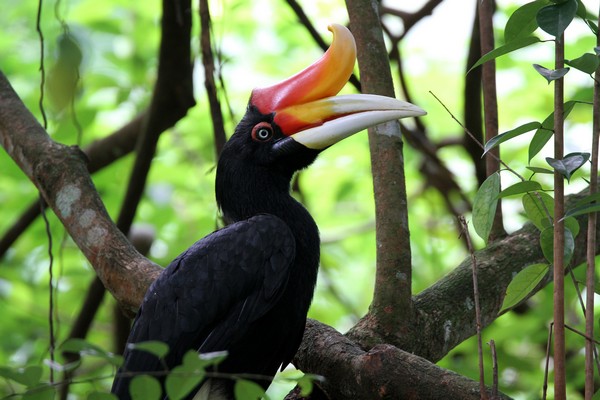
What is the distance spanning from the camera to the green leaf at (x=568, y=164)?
2.02 m

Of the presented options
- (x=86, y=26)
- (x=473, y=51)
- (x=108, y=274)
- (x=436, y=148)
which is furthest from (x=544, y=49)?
(x=108, y=274)

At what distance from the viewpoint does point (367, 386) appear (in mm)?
2654

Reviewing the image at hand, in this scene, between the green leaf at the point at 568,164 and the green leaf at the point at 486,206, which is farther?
the green leaf at the point at 486,206

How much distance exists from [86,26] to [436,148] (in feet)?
8.51

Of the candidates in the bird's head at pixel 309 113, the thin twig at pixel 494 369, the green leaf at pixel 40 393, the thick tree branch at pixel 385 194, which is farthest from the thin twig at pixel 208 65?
the green leaf at pixel 40 393

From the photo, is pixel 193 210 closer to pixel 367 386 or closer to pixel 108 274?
pixel 108 274

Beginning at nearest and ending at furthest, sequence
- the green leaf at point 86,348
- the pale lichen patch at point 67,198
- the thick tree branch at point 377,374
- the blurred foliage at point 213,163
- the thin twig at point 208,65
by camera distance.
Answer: the green leaf at point 86,348
the thick tree branch at point 377,374
the pale lichen patch at point 67,198
the thin twig at point 208,65
the blurred foliage at point 213,163

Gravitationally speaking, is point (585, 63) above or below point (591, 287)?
above

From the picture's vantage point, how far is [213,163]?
20.9 feet

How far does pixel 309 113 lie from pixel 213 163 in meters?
3.05

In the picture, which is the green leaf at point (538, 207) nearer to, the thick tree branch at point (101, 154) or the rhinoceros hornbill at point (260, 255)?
the rhinoceros hornbill at point (260, 255)

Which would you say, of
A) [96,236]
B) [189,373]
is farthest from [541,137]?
[96,236]

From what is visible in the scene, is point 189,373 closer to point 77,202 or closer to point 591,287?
point 591,287

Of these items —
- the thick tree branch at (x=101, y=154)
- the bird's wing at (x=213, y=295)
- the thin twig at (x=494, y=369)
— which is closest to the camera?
the thin twig at (x=494, y=369)
